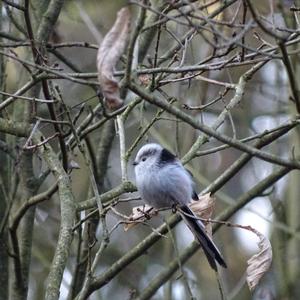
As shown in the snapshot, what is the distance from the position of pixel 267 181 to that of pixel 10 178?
1.58 meters

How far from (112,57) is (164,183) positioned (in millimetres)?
1322

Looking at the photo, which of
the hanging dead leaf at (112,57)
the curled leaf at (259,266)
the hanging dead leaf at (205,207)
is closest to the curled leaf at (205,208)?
the hanging dead leaf at (205,207)

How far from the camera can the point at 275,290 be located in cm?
618

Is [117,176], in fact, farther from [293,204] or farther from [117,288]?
[293,204]

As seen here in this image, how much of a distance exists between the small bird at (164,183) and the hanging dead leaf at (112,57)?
123 centimetres

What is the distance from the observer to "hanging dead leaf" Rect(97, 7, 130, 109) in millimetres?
2473

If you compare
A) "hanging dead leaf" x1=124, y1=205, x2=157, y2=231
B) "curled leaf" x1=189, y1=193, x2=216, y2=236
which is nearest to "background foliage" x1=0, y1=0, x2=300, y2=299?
"hanging dead leaf" x1=124, y1=205, x2=157, y2=231

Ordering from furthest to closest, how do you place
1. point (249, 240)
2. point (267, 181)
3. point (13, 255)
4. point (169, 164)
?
point (249, 240)
point (267, 181)
point (13, 255)
point (169, 164)

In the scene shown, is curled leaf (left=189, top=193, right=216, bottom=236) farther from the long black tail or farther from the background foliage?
the background foliage

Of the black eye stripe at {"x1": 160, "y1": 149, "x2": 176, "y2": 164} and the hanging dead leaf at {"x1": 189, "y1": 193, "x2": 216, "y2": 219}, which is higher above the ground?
the black eye stripe at {"x1": 160, "y1": 149, "x2": 176, "y2": 164}

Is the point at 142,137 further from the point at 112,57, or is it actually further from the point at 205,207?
the point at 112,57

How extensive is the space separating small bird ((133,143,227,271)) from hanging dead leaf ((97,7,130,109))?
4.04ft

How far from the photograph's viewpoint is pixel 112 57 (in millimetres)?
2502

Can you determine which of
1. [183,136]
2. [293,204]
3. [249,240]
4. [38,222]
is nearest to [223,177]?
[293,204]
